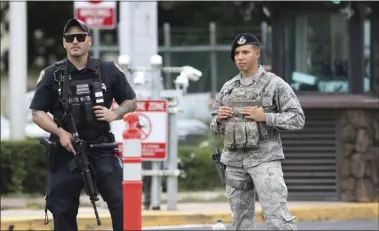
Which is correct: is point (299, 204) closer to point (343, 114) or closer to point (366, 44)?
point (343, 114)

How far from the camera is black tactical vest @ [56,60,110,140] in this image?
25.8ft

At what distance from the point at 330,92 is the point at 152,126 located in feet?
8.40

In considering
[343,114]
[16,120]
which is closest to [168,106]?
[343,114]

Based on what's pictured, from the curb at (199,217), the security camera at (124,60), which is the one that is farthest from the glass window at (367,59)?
the security camera at (124,60)

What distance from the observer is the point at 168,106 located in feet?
42.4

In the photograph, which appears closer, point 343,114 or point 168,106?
point 168,106

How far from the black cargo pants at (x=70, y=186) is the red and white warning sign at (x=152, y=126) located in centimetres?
472

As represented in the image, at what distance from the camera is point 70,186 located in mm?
7906

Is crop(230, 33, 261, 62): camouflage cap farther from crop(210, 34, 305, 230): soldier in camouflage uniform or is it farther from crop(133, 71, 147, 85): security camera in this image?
crop(133, 71, 147, 85): security camera

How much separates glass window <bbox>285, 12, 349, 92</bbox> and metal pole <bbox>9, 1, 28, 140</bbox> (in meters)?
4.58

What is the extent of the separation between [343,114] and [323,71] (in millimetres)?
596

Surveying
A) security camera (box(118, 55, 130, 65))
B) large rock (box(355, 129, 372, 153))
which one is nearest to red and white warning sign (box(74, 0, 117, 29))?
security camera (box(118, 55, 130, 65))

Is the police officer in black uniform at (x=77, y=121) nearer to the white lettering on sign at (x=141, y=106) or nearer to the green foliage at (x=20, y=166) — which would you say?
the white lettering on sign at (x=141, y=106)

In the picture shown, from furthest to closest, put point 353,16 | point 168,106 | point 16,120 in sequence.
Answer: point 16,120, point 353,16, point 168,106
